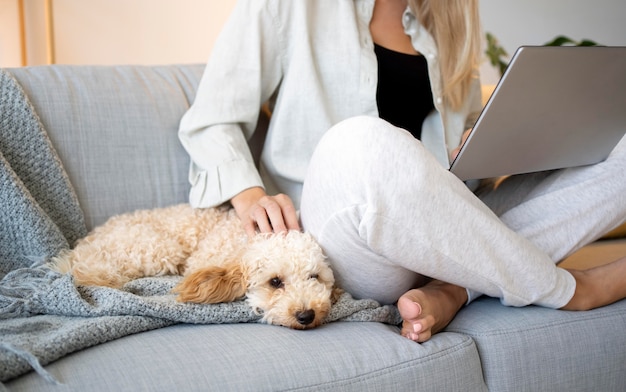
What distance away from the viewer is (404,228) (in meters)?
0.99

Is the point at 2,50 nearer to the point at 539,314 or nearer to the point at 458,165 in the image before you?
the point at 458,165

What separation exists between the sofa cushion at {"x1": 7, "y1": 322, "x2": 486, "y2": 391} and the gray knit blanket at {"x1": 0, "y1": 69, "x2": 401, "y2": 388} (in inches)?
0.9

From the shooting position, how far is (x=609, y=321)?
1185 mm

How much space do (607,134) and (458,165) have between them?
0.40 metres

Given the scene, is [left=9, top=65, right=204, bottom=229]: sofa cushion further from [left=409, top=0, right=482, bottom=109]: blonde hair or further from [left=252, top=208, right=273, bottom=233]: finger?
[left=409, top=0, right=482, bottom=109]: blonde hair

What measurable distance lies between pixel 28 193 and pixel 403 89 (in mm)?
966

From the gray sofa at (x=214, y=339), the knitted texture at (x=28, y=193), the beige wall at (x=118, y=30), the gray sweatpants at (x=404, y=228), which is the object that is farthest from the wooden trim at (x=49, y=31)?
the gray sweatpants at (x=404, y=228)

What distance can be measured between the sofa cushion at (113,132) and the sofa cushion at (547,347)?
0.81 metres

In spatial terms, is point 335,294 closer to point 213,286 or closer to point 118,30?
point 213,286

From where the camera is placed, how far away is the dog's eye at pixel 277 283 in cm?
115

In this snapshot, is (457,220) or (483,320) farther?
(483,320)

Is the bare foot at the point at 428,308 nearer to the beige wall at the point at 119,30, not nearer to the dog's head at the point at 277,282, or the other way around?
the dog's head at the point at 277,282

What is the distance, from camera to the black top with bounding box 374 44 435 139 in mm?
1626

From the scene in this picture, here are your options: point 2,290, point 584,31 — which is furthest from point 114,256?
point 584,31
